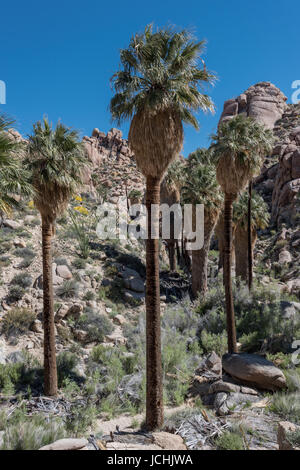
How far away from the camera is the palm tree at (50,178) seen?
10633 millimetres

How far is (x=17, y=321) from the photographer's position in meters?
14.9

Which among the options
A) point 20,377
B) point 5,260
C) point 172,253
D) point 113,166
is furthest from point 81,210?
point 113,166

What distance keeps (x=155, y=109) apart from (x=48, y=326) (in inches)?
322

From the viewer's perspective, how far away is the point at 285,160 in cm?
3906

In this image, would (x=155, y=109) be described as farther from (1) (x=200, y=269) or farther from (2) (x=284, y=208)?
(2) (x=284, y=208)

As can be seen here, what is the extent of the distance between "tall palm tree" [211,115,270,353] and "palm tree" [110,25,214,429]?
4379 mm

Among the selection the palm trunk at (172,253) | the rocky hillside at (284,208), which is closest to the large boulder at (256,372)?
the rocky hillside at (284,208)

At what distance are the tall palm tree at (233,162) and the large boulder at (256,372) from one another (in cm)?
185

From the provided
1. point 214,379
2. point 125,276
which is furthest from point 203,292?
point 214,379

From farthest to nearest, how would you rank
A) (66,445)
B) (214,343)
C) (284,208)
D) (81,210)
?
(284,208) < (81,210) < (214,343) < (66,445)

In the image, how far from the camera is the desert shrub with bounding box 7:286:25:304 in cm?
1639

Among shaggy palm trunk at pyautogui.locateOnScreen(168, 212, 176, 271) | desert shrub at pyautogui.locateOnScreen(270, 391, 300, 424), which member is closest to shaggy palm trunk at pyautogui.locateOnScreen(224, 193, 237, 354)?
desert shrub at pyautogui.locateOnScreen(270, 391, 300, 424)
